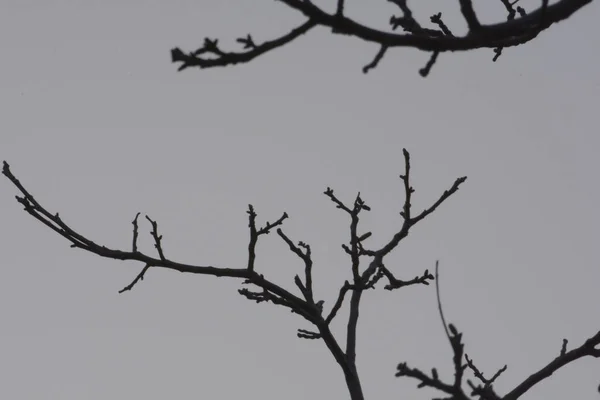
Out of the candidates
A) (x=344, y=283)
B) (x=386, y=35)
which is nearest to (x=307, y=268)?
(x=344, y=283)

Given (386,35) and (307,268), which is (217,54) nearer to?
(386,35)

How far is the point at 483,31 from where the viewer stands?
235 cm

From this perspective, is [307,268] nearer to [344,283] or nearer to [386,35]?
[344,283]

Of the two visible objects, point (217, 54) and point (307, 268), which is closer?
point (217, 54)

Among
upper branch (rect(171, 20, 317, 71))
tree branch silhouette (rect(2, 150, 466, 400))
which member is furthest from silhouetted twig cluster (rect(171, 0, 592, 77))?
tree branch silhouette (rect(2, 150, 466, 400))

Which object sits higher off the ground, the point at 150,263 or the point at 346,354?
the point at 150,263

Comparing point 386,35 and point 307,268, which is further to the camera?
point 307,268

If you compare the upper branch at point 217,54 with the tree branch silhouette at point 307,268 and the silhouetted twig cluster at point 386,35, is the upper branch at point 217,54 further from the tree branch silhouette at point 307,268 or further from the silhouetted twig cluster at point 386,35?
the tree branch silhouette at point 307,268

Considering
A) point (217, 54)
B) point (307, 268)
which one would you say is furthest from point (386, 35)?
point (307, 268)

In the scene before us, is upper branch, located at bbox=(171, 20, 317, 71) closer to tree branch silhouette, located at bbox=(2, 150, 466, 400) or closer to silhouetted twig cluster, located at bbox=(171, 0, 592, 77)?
silhouetted twig cluster, located at bbox=(171, 0, 592, 77)

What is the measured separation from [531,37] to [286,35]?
1.80 meters

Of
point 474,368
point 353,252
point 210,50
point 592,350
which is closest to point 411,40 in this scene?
point 210,50

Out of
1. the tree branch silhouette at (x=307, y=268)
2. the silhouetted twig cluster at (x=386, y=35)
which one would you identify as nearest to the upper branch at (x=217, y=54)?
the silhouetted twig cluster at (x=386, y=35)

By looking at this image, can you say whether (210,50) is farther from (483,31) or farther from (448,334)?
(448,334)
